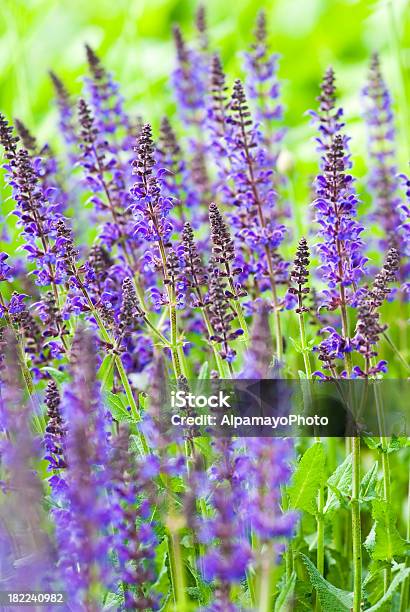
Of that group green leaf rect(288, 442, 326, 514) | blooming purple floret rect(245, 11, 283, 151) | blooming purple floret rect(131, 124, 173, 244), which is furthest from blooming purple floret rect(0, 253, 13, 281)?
blooming purple floret rect(245, 11, 283, 151)

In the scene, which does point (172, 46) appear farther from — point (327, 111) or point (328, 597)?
point (328, 597)

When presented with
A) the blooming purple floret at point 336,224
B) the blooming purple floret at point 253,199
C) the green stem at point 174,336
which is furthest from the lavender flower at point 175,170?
the blooming purple floret at point 336,224

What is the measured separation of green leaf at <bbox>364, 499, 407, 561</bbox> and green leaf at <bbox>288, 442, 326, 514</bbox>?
0.55ft

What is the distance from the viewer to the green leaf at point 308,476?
216cm

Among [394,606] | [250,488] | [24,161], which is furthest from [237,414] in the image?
[394,606]

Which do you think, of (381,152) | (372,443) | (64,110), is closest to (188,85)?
(64,110)

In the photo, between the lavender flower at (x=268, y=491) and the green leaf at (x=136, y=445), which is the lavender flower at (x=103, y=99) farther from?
the lavender flower at (x=268, y=491)

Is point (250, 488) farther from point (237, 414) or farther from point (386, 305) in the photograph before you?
point (386, 305)

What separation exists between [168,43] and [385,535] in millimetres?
6877

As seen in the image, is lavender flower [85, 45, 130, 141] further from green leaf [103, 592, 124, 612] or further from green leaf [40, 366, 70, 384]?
green leaf [103, 592, 124, 612]

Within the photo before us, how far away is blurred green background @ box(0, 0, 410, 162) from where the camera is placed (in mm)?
7398

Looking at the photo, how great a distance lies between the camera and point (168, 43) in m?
8.21

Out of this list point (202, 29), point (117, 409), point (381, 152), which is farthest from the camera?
point (202, 29)

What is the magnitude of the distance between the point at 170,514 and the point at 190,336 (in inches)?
82.6
